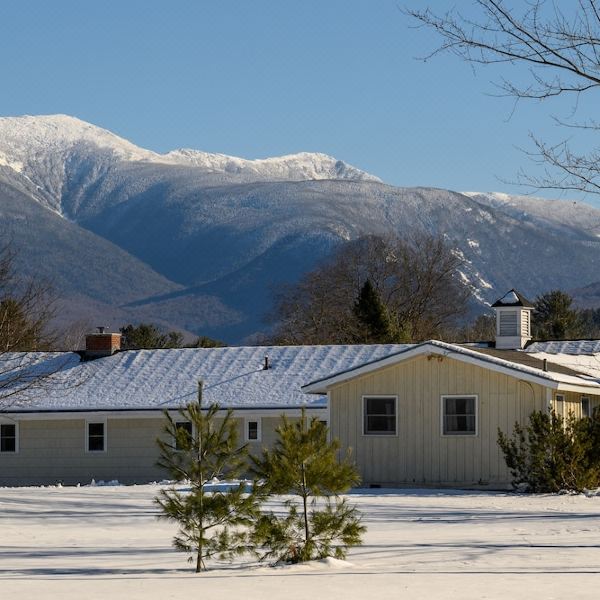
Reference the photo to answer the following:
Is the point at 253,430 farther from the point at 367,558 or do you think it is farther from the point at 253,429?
the point at 367,558

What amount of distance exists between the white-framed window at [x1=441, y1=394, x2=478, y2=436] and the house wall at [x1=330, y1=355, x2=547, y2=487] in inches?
4.6

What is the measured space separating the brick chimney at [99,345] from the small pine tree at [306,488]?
1169 inches

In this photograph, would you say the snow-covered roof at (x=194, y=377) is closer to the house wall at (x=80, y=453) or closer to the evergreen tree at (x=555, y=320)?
the house wall at (x=80, y=453)

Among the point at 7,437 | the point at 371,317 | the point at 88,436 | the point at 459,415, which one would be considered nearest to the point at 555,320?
the point at 371,317

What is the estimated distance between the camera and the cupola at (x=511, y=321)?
45.0 meters

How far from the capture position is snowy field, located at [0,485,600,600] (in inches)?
599

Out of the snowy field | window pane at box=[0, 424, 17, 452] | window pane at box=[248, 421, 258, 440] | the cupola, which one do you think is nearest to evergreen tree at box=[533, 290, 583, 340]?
the cupola

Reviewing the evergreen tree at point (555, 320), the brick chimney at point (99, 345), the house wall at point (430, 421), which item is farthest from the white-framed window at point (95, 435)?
the evergreen tree at point (555, 320)

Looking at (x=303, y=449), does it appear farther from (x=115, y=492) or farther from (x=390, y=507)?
(x=115, y=492)

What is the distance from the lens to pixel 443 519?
25.1 meters

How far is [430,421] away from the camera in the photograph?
1372 inches

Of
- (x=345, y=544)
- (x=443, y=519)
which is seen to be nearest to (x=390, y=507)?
(x=443, y=519)

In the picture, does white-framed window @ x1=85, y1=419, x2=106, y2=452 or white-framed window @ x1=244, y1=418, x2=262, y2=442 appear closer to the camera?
white-framed window @ x1=244, y1=418, x2=262, y2=442

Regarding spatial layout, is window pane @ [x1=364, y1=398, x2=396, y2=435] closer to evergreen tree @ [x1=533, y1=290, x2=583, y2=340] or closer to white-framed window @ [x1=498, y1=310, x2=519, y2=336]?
white-framed window @ [x1=498, y1=310, x2=519, y2=336]
